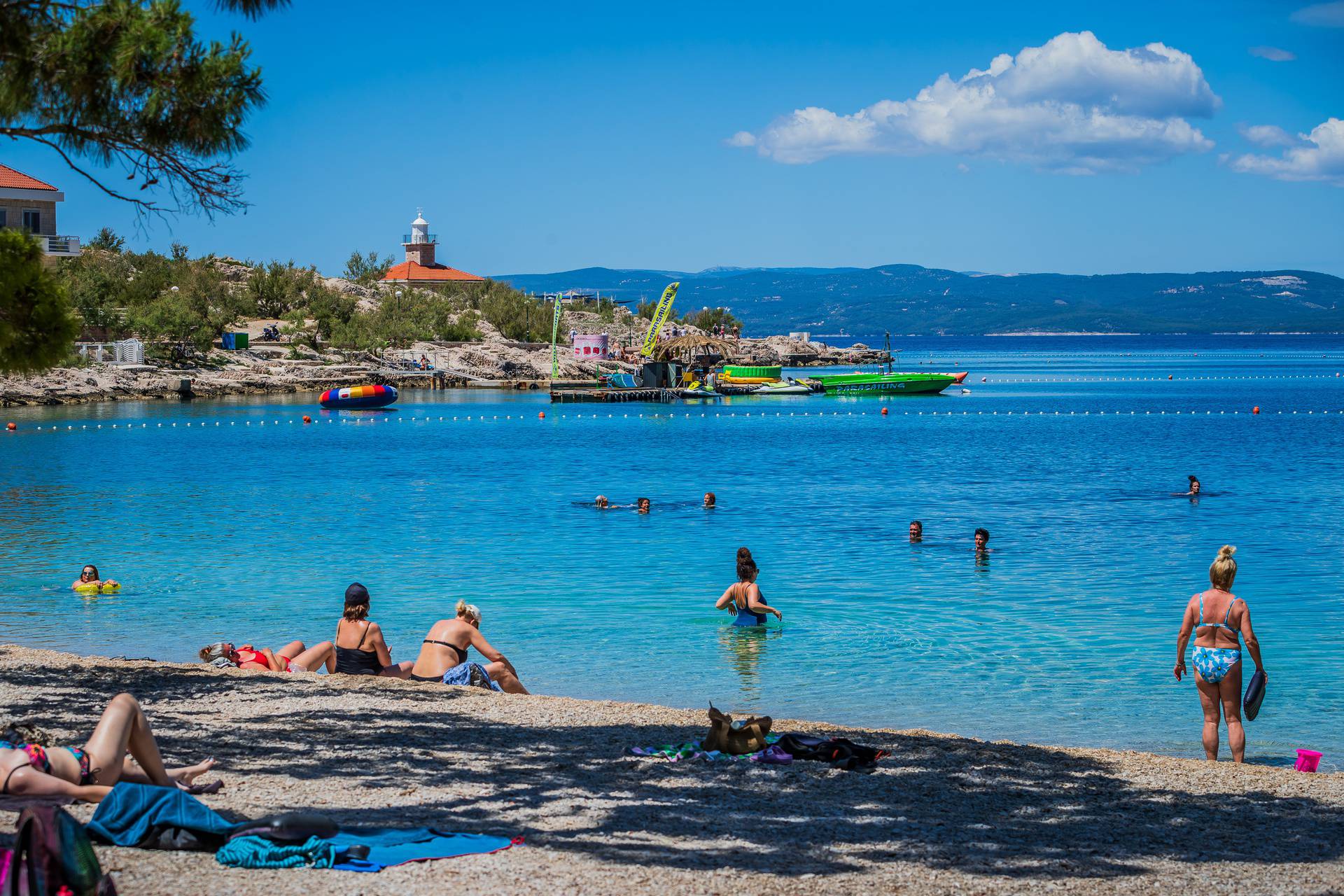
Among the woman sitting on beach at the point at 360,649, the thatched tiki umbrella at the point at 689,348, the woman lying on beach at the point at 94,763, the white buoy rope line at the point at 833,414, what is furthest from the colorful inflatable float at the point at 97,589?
the thatched tiki umbrella at the point at 689,348

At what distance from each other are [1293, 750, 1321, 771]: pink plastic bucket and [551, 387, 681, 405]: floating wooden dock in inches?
2793

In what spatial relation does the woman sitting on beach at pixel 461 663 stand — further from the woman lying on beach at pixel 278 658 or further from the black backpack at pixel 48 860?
the black backpack at pixel 48 860

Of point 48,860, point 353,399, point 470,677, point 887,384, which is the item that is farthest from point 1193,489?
point 887,384

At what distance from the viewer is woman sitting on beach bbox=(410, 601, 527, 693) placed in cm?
1162

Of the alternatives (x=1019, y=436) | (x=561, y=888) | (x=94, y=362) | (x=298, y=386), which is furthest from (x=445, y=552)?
(x=298, y=386)

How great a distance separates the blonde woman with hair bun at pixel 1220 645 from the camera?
30.4ft

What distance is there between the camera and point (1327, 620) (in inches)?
655

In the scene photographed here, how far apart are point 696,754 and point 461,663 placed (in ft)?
12.2

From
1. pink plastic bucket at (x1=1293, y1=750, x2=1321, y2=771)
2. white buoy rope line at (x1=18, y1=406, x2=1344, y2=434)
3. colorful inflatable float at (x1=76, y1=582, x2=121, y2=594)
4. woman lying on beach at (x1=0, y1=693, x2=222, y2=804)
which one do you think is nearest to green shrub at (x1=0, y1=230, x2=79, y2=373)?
woman lying on beach at (x1=0, y1=693, x2=222, y2=804)

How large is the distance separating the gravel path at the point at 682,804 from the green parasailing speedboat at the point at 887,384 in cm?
7961

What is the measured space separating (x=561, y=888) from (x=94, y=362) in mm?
73212

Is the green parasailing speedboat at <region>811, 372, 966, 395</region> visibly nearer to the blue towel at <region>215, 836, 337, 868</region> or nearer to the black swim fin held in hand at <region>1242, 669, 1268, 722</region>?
the black swim fin held in hand at <region>1242, 669, 1268, 722</region>

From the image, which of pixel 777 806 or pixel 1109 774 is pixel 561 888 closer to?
pixel 777 806

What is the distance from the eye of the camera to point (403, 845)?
6352 millimetres
